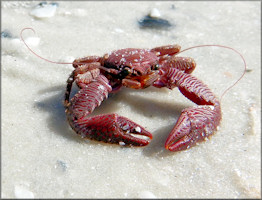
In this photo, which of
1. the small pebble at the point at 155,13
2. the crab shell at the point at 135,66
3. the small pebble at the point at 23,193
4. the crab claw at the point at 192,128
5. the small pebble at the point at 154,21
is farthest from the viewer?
the small pebble at the point at 155,13

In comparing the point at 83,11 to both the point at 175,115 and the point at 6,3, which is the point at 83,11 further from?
the point at 175,115

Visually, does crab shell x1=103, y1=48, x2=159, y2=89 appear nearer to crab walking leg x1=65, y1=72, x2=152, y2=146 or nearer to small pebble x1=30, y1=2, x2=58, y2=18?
crab walking leg x1=65, y1=72, x2=152, y2=146

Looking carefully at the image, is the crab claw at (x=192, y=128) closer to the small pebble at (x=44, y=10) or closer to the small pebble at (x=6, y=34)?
the small pebble at (x=6, y=34)

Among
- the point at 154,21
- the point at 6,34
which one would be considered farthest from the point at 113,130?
the point at 154,21

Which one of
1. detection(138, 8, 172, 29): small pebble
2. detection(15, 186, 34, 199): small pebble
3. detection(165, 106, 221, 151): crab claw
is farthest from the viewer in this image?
detection(138, 8, 172, 29): small pebble

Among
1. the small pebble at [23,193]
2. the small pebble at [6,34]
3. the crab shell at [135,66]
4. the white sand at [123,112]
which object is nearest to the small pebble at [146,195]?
the white sand at [123,112]

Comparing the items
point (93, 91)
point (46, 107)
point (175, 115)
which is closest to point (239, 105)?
point (175, 115)

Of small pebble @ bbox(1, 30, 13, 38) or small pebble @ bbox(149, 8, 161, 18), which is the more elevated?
small pebble @ bbox(149, 8, 161, 18)

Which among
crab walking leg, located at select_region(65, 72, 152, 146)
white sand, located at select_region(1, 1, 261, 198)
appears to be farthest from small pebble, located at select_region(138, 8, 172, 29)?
crab walking leg, located at select_region(65, 72, 152, 146)

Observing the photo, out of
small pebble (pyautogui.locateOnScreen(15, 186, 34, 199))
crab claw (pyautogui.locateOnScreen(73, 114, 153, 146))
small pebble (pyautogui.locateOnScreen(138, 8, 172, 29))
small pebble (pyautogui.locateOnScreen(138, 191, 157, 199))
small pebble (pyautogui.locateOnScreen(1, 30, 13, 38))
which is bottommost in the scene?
small pebble (pyautogui.locateOnScreen(15, 186, 34, 199))
